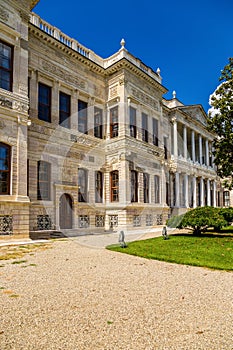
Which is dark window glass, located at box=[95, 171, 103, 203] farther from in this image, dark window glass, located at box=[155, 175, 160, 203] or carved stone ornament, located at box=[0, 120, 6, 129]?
carved stone ornament, located at box=[0, 120, 6, 129]

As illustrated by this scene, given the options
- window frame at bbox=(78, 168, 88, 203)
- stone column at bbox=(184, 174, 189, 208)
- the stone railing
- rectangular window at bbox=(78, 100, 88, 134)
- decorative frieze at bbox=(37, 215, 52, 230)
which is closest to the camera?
decorative frieze at bbox=(37, 215, 52, 230)

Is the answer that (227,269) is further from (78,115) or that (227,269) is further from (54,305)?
(78,115)

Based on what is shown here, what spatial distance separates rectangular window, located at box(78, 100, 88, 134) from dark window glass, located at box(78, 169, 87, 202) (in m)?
2.78

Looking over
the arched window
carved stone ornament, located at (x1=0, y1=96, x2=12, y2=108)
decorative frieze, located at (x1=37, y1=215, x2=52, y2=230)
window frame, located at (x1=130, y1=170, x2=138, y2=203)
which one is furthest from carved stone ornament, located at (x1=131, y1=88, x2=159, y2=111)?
decorative frieze, located at (x1=37, y1=215, x2=52, y2=230)

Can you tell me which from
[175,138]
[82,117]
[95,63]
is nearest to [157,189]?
[175,138]

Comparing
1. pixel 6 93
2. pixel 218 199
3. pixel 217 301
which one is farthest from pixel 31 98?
pixel 218 199

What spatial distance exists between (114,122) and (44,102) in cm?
553

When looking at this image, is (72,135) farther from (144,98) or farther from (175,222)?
(175,222)

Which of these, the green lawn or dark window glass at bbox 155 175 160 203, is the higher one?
dark window glass at bbox 155 175 160 203

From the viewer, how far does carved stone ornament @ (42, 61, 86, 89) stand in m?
16.3

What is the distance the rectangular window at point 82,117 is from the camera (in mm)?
18391

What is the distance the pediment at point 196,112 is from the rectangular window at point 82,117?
44.3ft

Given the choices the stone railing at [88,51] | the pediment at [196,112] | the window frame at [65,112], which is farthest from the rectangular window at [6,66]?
the pediment at [196,112]

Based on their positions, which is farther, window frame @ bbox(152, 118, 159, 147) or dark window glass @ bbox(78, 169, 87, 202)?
window frame @ bbox(152, 118, 159, 147)
